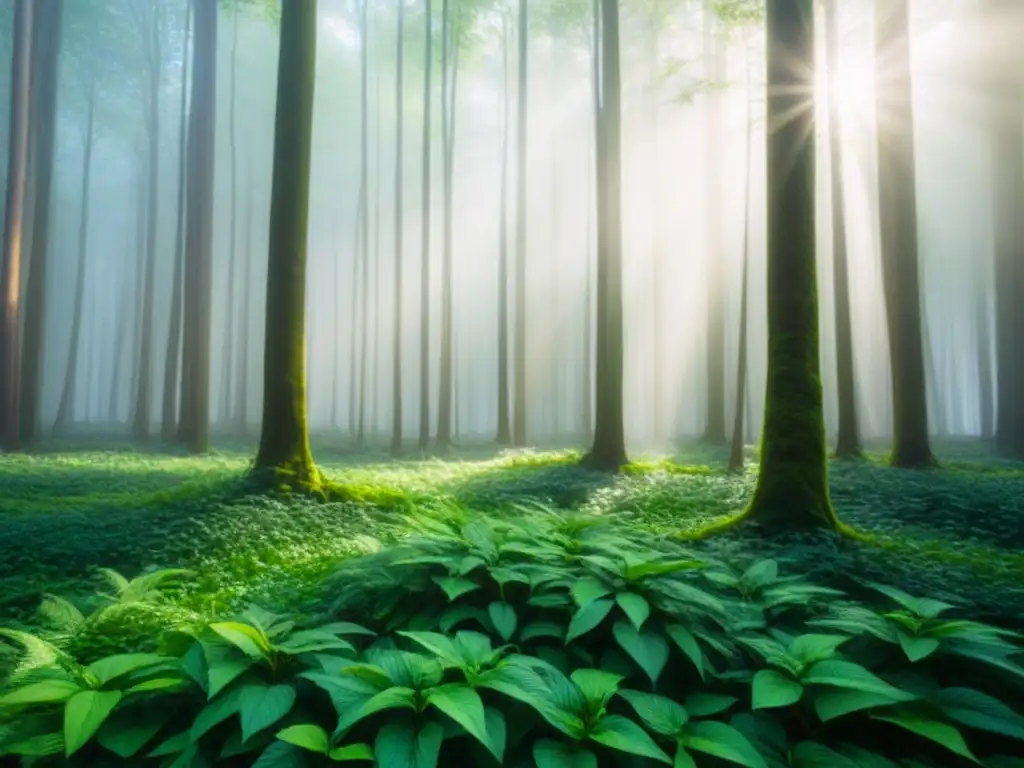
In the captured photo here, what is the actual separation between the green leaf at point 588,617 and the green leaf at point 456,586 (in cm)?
63

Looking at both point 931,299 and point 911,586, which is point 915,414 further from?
point 931,299

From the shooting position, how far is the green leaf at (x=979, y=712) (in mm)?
2793

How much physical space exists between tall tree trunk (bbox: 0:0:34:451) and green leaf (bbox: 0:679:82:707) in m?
14.4

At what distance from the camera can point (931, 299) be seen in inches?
1382

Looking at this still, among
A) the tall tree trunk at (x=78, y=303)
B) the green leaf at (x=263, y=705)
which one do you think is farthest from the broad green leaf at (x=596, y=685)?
the tall tree trunk at (x=78, y=303)

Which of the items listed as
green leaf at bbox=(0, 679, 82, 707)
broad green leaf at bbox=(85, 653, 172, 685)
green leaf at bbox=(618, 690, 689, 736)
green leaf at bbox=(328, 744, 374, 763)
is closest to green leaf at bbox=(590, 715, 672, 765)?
green leaf at bbox=(618, 690, 689, 736)

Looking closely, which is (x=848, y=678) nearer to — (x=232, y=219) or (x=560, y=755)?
(x=560, y=755)

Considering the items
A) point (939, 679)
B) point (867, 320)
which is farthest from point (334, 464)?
point (867, 320)

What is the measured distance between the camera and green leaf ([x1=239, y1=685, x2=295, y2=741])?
101 inches

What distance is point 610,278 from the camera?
493 inches

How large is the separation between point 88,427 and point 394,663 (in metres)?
29.3

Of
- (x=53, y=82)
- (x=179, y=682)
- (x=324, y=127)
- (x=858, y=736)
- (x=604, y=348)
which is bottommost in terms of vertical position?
(x=858, y=736)

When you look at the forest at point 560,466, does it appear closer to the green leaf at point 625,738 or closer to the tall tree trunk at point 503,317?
the green leaf at point 625,738

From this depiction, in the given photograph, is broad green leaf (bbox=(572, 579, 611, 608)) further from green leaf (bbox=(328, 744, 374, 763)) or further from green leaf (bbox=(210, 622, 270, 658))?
green leaf (bbox=(210, 622, 270, 658))
